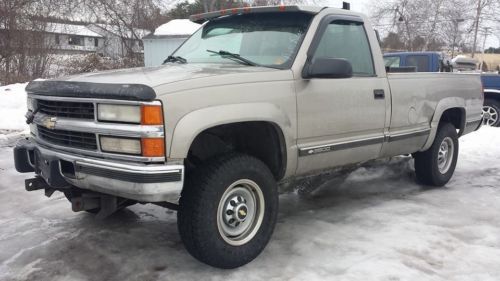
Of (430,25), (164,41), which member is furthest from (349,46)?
(430,25)

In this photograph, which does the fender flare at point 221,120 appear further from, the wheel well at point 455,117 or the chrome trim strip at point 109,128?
the wheel well at point 455,117

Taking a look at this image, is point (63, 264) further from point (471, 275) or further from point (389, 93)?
point (389, 93)

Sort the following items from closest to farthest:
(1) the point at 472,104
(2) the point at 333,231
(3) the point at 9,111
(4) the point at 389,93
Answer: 1. (2) the point at 333,231
2. (4) the point at 389,93
3. (1) the point at 472,104
4. (3) the point at 9,111

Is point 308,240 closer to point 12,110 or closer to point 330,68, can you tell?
point 330,68

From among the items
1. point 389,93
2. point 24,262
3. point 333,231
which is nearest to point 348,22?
point 389,93

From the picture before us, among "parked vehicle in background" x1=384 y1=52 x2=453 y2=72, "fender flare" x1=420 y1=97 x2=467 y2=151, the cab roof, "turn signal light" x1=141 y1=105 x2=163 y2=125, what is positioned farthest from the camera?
"parked vehicle in background" x1=384 y1=52 x2=453 y2=72

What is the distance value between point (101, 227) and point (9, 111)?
26.1ft

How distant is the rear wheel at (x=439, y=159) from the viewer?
19.1 feet

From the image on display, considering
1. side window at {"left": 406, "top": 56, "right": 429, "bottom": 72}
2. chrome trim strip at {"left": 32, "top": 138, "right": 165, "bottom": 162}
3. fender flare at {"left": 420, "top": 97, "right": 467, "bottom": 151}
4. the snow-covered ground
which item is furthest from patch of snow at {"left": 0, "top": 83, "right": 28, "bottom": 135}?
side window at {"left": 406, "top": 56, "right": 429, "bottom": 72}

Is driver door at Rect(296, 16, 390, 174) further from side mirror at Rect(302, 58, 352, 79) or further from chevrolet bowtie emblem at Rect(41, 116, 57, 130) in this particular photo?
chevrolet bowtie emblem at Rect(41, 116, 57, 130)

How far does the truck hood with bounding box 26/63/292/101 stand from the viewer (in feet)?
9.75

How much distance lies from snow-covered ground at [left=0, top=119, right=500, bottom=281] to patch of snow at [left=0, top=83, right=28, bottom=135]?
4579 mm

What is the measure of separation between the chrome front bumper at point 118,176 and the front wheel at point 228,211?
0.77 ft

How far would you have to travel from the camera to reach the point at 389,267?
3.55m
